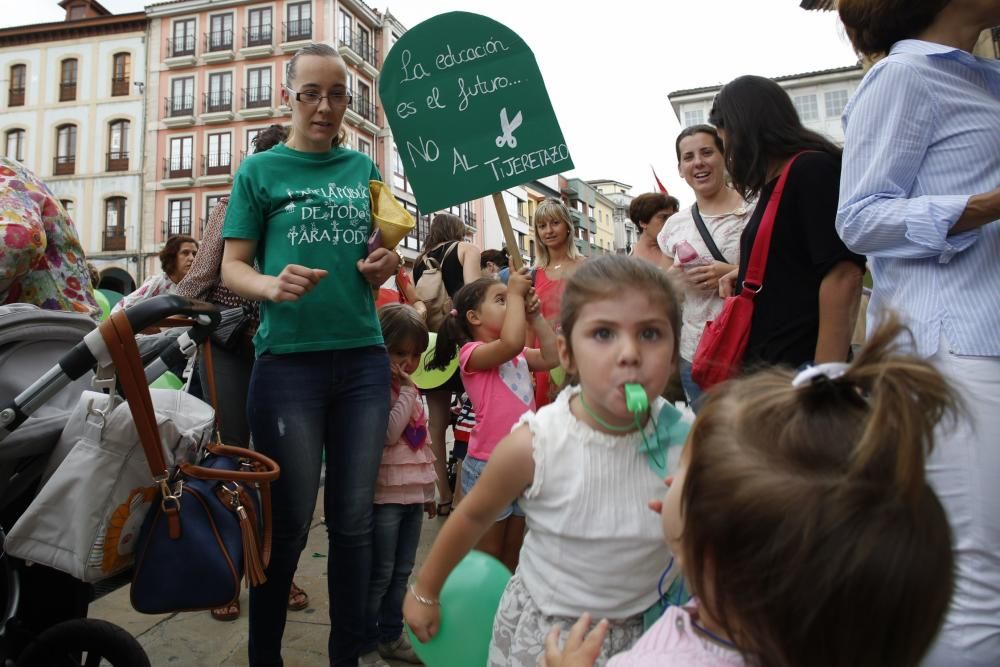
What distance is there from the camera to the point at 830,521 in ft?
2.50

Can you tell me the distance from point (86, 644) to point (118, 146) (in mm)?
34272

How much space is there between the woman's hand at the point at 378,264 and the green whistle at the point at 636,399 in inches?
43.2

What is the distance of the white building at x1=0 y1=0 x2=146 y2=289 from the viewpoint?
98.7 feet

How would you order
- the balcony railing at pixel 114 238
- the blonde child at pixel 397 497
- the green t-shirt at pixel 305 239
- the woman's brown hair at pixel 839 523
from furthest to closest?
1. the balcony railing at pixel 114 238
2. the blonde child at pixel 397 497
3. the green t-shirt at pixel 305 239
4. the woman's brown hair at pixel 839 523

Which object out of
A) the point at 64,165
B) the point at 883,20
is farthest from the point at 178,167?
the point at 883,20

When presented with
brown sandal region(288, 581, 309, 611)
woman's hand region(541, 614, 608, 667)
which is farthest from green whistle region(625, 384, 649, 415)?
brown sandal region(288, 581, 309, 611)

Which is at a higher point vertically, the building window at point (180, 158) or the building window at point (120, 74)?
the building window at point (120, 74)

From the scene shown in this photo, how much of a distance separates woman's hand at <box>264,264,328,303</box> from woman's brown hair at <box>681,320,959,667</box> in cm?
141

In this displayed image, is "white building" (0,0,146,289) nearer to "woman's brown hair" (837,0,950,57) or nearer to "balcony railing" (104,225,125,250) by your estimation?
"balcony railing" (104,225,125,250)

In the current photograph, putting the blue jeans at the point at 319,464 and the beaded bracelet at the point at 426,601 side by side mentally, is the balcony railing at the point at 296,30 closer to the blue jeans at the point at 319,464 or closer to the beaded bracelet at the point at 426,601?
the blue jeans at the point at 319,464

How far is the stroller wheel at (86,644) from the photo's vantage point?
1.73 meters

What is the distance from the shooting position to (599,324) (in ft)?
4.67

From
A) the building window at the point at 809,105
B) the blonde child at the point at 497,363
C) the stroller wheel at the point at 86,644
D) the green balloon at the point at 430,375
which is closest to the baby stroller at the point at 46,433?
the stroller wheel at the point at 86,644

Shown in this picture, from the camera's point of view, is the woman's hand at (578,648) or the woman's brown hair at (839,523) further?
the woman's hand at (578,648)
